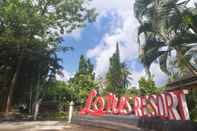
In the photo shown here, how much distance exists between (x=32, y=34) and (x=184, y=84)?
664 inches

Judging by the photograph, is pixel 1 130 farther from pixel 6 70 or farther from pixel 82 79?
pixel 82 79

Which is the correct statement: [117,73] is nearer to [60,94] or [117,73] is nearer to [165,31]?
[60,94]

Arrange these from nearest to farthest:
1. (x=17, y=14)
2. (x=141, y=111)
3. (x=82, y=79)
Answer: (x=141, y=111) < (x=17, y=14) < (x=82, y=79)

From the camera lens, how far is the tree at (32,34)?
28969 mm

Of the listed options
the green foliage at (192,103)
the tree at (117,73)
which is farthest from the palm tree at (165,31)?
the tree at (117,73)

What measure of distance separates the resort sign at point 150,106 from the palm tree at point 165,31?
2151 millimetres

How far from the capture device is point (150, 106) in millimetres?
13398

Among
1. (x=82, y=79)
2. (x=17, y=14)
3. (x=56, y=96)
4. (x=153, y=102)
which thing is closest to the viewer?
(x=153, y=102)

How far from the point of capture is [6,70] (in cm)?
3591

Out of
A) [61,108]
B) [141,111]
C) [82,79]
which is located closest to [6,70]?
[61,108]

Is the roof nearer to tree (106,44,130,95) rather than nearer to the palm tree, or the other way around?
the palm tree

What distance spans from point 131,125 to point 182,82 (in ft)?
20.1

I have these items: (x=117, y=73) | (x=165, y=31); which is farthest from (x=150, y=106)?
(x=117, y=73)

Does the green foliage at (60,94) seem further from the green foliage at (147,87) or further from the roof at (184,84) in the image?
the roof at (184,84)
